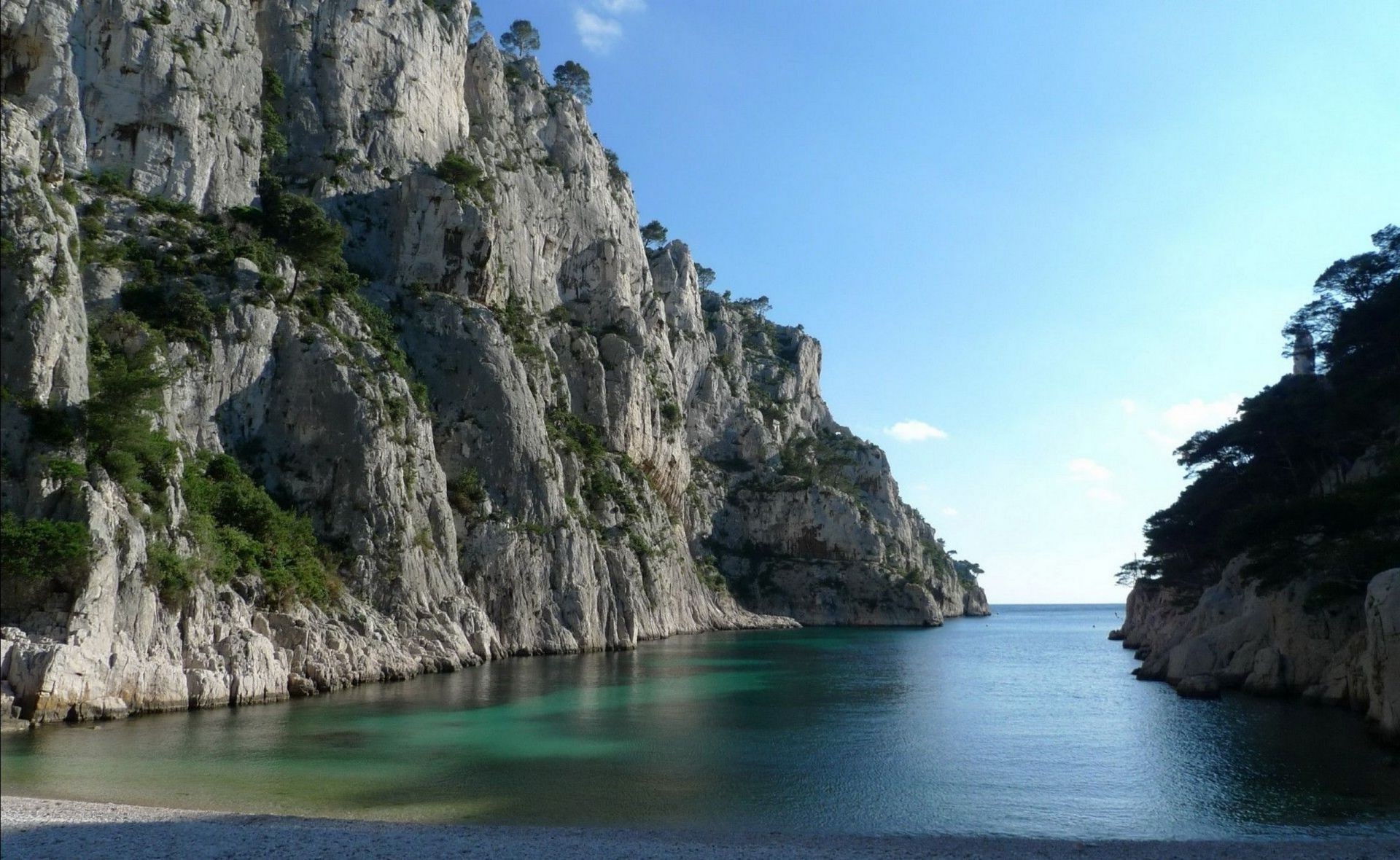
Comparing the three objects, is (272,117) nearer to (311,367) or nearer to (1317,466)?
(311,367)

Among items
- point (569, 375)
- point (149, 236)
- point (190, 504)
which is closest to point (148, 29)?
point (149, 236)

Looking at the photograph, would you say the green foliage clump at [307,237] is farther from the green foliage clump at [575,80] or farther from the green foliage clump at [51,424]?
the green foliage clump at [575,80]

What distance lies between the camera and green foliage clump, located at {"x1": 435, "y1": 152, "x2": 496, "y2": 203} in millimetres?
64375

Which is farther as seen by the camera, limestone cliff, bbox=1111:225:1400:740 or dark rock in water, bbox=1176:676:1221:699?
dark rock in water, bbox=1176:676:1221:699

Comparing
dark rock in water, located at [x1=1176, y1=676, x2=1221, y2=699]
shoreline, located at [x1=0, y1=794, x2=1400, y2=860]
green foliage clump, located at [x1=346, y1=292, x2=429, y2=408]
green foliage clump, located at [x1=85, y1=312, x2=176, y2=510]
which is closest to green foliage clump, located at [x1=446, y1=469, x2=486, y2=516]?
green foliage clump, located at [x1=346, y1=292, x2=429, y2=408]

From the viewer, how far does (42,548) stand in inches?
974

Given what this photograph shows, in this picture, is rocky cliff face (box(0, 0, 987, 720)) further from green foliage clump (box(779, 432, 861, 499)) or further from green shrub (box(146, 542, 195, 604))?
green foliage clump (box(779, 432, 861, 499))

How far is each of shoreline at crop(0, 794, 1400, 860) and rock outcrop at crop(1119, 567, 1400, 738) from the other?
36.8 ft

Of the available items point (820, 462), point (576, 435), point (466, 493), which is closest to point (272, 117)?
point (466, 493)

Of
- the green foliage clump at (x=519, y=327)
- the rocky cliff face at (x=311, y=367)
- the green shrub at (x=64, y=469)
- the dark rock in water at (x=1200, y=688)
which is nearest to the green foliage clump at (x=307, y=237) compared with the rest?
the rocky cliff face at (x=311, y=367)

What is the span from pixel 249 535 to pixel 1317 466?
51.4 m

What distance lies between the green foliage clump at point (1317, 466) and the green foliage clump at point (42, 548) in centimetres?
4005

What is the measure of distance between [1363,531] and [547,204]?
70.7 metres

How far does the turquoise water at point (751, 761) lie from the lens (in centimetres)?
1783
